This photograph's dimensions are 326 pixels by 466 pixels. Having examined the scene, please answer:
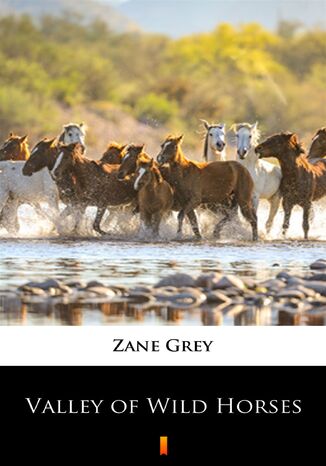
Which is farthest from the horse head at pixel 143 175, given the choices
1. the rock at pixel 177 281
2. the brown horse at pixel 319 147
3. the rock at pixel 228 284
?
the rock at pixel 228 284

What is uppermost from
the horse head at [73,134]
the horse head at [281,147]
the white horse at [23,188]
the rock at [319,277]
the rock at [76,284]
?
the horse head at [73,134]

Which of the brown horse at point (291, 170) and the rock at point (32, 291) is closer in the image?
the rock at point (32, 291)

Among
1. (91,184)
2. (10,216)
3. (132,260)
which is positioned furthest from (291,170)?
(132,260)

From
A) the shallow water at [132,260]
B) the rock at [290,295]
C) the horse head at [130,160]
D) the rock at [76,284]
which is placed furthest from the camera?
the horse head at [130,160]

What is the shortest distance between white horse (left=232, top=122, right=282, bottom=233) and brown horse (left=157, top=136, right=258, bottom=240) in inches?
8.3

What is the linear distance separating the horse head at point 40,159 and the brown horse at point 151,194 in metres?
1.04

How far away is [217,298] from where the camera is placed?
8.45m

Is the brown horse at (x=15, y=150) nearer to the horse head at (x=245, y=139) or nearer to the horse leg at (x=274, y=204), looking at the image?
the horse head at (x=245, y=139)

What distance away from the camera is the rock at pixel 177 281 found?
28.9ft

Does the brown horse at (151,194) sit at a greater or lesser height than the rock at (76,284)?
greater

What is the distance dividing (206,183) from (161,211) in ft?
1.85

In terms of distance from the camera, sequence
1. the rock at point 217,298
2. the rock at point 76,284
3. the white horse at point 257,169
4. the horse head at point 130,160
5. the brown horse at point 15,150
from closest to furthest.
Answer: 1. the rock at point 217,298
2. the rock at point 76,284
3. the horse head at point 130,160
4. the white horse at point 257,169
5. the brown horse at point 15,150
